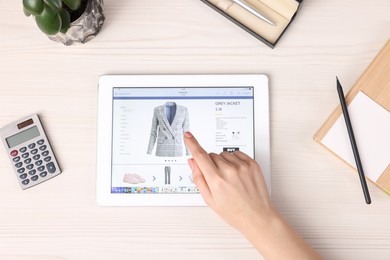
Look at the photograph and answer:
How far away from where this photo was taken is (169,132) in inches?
29.5

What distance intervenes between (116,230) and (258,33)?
39 centimetres

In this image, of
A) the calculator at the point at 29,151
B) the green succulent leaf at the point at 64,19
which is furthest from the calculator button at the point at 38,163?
the green succulent leaf at the point at 64,19

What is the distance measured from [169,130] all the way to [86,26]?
21 cm

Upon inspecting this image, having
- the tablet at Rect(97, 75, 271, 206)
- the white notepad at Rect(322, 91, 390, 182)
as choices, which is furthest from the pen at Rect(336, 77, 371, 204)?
the tablet at Rect(97, 75, 271, 206)

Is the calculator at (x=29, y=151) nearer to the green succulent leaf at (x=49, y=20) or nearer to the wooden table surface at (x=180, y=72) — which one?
the wooden table surface at (x=180, y=72)

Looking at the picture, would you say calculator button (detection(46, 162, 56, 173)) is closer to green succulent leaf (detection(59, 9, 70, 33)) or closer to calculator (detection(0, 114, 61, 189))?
calculator (detection(0, 114, 61, 189))

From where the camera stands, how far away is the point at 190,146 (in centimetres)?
69

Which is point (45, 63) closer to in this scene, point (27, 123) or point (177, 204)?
point (27, 123)

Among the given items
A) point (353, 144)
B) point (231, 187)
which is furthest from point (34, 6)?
point (353, 144)

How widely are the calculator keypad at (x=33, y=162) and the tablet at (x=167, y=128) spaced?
0.28 feet

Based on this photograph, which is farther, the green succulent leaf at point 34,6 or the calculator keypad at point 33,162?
the calculator keypad at point 33,162

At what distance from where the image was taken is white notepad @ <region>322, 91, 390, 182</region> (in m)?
0.72

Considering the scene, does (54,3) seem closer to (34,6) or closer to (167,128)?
(34,6)

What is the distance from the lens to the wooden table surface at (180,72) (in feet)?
2.43
